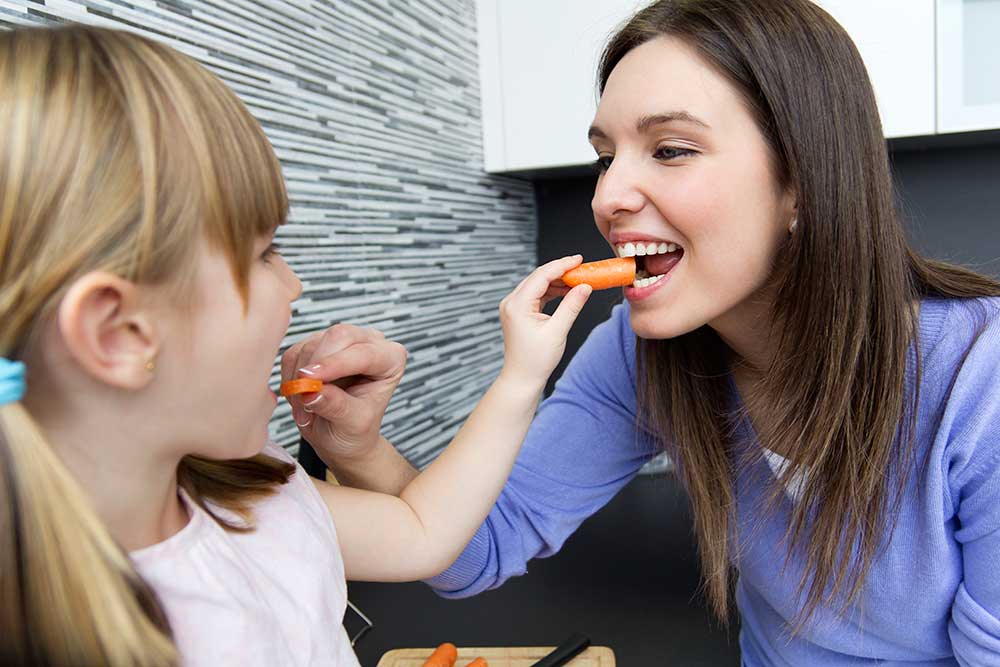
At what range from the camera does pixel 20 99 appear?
1.44 feet

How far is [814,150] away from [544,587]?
766 millimetres

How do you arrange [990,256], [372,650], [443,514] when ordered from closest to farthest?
[443,514], [372,650], [990,256]

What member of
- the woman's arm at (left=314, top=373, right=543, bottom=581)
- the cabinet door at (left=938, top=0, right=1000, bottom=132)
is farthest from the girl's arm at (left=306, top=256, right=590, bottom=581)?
the cabinet door at (left=938, top=0, right=1000, bottom=132)

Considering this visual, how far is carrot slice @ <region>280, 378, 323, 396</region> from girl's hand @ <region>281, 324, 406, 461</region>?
0.04 meters

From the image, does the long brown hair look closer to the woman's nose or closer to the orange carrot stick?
the woman's nose

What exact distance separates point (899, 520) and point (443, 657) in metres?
0.51

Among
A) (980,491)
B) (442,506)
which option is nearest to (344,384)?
(442,506)

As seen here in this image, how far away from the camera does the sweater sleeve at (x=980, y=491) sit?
0.75m

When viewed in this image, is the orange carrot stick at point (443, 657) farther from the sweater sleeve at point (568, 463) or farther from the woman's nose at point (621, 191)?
the woman's nose at point (621, 191)

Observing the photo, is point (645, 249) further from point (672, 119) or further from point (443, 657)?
point (443, 657)

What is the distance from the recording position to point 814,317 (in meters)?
0.83

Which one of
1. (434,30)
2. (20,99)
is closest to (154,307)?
(20,99)

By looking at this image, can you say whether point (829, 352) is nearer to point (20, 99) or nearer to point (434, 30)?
point (20, 99)

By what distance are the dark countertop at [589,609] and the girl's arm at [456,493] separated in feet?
1.14
